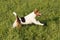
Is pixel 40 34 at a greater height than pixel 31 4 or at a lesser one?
lesser

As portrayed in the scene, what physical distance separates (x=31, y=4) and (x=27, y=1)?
7.9 inches

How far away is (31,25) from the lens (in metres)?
4.64

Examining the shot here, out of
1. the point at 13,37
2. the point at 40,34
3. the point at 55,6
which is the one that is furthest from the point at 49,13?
the point at 13,37

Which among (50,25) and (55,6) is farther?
(55,6)

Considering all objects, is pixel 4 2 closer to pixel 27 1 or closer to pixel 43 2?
pixel 27 1

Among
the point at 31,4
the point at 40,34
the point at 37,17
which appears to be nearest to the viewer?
the point at 40,34

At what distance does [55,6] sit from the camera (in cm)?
505

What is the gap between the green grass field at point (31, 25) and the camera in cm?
443

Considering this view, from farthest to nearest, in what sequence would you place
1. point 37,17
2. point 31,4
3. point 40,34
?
point 31,4, point 37,17, point 40,34

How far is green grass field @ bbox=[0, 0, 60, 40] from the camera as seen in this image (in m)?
4.43

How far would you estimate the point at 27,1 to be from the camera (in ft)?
17.5

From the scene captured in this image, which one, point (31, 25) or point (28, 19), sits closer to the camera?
point (28, 19)

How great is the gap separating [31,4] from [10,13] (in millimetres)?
524

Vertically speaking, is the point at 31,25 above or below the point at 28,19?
below
